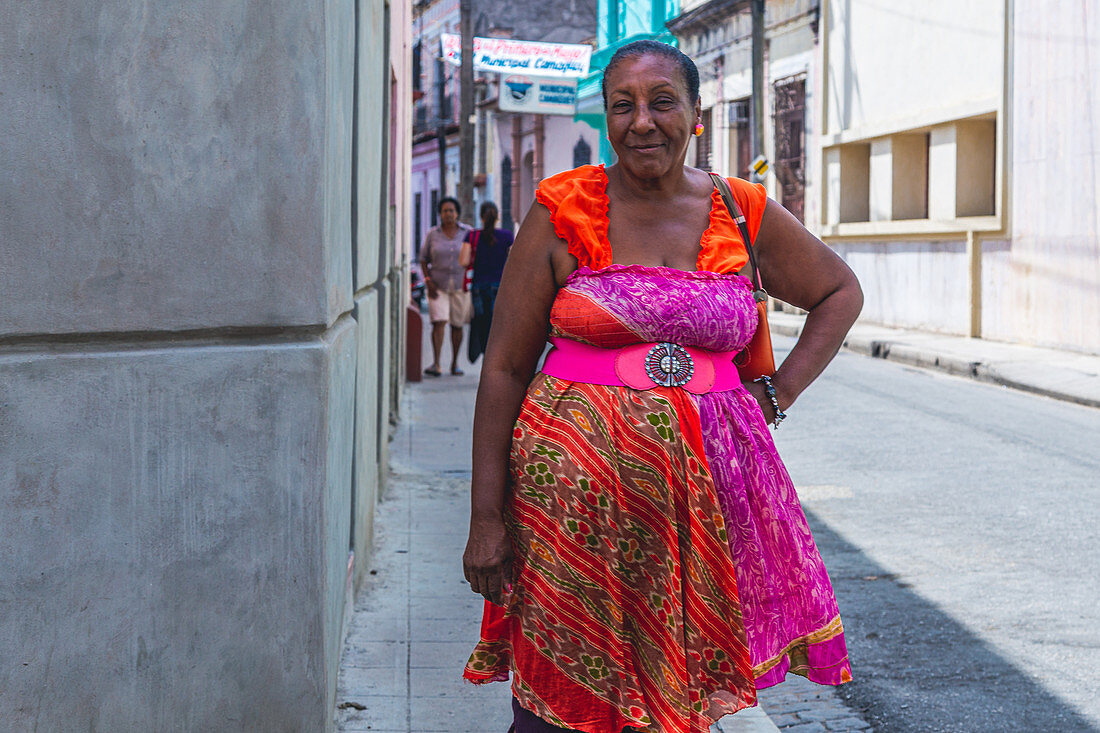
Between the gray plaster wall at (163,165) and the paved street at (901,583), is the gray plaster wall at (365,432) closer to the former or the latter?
the paved street at (901,583)

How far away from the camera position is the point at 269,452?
107 inches

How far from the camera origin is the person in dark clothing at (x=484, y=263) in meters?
12.7

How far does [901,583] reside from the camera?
534 centimetres

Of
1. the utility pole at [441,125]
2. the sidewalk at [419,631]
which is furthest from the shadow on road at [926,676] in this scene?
the utility pole at [441,125]

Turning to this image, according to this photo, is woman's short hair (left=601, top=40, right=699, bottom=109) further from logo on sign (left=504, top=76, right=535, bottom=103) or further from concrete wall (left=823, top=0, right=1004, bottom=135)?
logo on sign (left=504, top=76, right=535, bottom=103)

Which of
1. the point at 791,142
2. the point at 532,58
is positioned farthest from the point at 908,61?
the point at 532,58

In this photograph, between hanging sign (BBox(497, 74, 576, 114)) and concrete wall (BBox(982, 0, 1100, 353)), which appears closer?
concrete wall (BBox(982, 0, 1100, 353))

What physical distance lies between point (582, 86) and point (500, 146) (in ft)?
59.4

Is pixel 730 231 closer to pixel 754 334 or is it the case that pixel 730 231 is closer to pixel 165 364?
pixel 754 334

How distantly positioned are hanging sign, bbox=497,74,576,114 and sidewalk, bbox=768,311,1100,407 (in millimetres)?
6529

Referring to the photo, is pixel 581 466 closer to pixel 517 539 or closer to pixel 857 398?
pixel 517 539

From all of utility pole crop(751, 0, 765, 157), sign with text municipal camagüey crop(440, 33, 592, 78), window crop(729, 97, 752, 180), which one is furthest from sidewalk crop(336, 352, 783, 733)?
window crop(729, 97, 752, 180)

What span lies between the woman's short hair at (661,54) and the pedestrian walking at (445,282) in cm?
1075

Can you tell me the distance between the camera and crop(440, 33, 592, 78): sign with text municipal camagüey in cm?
2172
